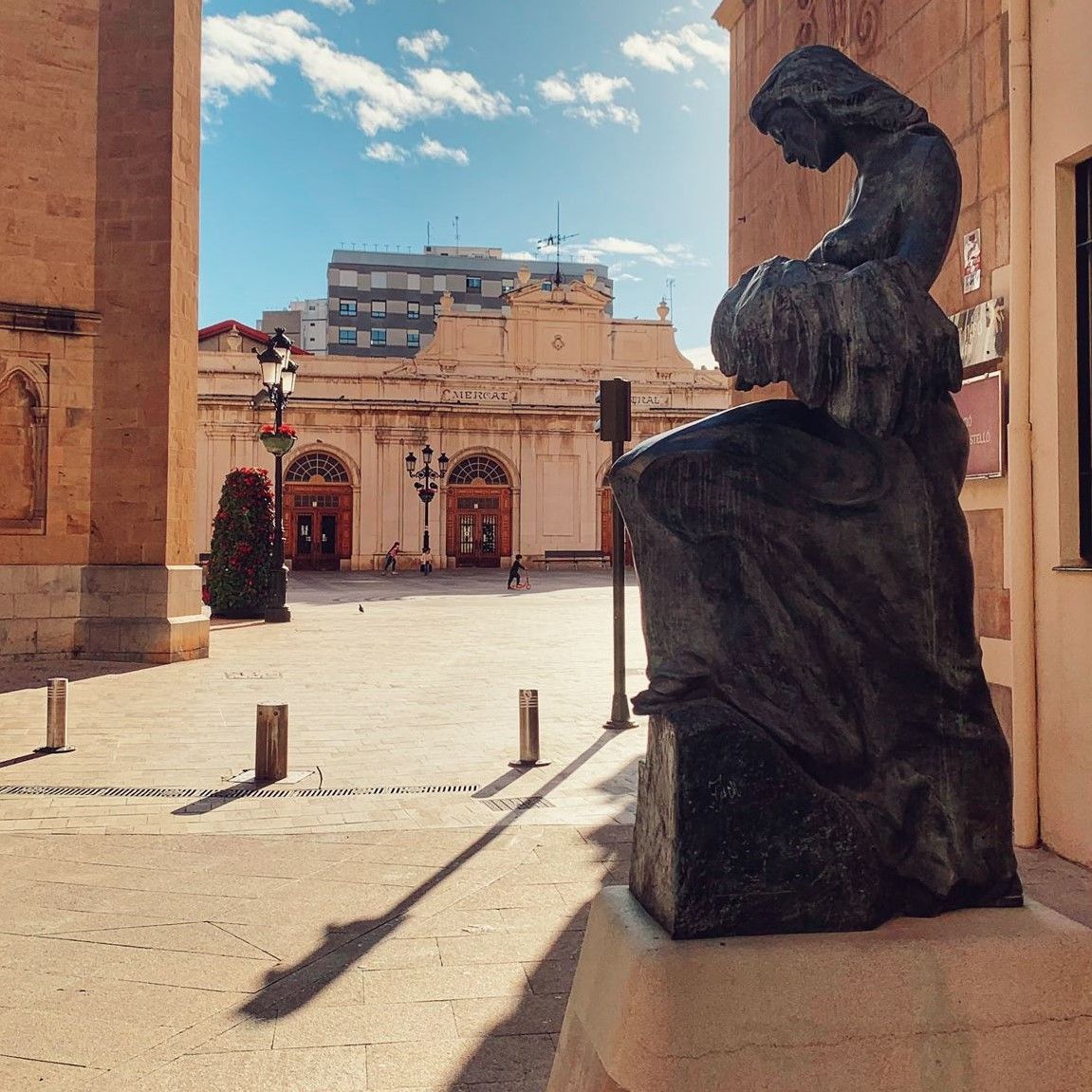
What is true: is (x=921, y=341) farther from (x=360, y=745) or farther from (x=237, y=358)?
(x=237, y=358)

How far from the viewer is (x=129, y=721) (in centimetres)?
833

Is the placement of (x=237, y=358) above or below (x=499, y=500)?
above

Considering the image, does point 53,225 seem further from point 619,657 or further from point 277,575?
point 619,657

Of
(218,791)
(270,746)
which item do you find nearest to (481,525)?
(270,746)

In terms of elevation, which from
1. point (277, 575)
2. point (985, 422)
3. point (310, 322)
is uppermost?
point (310, 322)

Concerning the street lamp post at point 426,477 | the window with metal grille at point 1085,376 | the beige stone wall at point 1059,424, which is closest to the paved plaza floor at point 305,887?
the beige stone wall at point 1059,424

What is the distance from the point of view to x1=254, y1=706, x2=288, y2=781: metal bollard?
6410 millimetres

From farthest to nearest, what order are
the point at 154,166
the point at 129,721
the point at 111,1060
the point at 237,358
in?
the point at 237,358, the point at 154,166, the point at 129,721, the point at 111,1060

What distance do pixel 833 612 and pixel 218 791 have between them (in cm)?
496

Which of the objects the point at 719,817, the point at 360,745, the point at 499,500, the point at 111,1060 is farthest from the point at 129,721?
the point at 499,500

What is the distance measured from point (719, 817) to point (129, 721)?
7477mm

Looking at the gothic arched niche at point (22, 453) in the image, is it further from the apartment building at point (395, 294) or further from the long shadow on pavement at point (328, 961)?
the apartment building at point (395, 294)

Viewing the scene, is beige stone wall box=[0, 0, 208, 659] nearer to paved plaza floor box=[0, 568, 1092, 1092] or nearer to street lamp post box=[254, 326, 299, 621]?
paved plaza floor box=[0, 568, 1092, 1092]

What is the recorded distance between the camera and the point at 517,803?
233 inches
